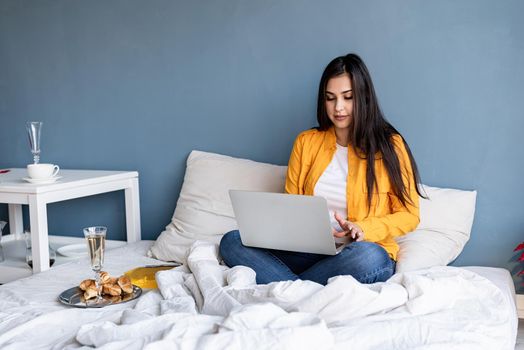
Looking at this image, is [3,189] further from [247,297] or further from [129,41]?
[247,297]

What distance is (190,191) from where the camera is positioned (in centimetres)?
237

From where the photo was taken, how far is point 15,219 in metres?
2.94

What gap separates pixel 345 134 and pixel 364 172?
17cm

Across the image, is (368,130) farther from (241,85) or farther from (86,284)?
(86,284)

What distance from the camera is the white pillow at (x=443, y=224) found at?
6.55ft

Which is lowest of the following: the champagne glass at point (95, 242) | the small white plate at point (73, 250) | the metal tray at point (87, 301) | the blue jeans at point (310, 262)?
the small white plate at point (73, 250)

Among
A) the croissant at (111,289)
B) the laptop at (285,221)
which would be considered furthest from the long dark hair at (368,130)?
the croissant at (111,289)

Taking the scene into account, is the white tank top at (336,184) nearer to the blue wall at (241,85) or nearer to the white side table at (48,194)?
→ the blue wall at (241,85)

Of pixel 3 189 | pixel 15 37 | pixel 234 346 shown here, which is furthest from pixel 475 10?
pixel 15 37

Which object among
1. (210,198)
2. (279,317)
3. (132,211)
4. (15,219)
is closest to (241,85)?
(210,198)

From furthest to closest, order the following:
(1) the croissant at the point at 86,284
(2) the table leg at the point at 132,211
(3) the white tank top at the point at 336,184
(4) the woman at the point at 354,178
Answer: (2) the table leg at the point at 132,211 < (3) the white tank top at the point at 336,184 < (4) the woman at the point at 354,178 < (1) the croissant at the point at 86,284

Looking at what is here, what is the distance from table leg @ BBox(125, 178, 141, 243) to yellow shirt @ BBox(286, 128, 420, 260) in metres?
0.87

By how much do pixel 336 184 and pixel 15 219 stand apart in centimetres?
172

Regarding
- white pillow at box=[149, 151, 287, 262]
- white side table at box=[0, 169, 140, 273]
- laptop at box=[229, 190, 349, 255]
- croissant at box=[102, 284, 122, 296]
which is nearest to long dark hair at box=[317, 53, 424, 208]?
laptop at box=[229, 190, 349, 255]
